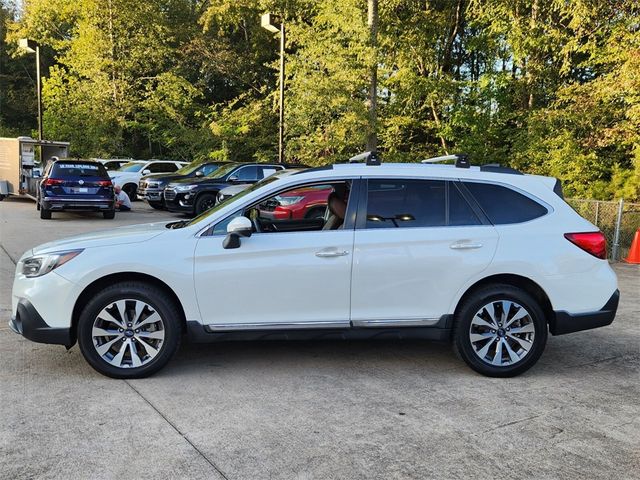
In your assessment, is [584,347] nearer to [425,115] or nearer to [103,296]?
[103,296]

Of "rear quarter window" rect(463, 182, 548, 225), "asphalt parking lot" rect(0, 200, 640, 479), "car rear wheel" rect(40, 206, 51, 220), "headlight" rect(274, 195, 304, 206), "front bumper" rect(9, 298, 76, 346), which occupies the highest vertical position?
"rear quarter window" rect(463, 182, 548, 225)

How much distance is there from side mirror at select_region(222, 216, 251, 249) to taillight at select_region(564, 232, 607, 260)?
8.58ft

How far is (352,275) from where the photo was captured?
4.62m

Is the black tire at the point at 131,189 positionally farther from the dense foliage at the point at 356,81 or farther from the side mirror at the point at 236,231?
the side mirror at the point at 236,231

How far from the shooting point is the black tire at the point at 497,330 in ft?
15.5

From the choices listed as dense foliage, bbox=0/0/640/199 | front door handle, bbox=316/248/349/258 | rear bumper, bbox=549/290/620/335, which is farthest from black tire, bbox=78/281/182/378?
dense foliage, bbox=0/0/640/199

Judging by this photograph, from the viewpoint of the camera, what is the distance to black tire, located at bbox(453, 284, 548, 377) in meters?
4.73

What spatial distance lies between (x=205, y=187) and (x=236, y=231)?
476 inches

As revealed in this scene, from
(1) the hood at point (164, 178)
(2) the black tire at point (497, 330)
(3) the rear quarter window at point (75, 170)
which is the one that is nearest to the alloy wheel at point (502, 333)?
(2) the black tire at point (497, 330)

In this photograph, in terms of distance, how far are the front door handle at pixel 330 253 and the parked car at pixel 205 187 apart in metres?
11.5

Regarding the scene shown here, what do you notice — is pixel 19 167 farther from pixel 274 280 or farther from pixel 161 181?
pixel 274 280

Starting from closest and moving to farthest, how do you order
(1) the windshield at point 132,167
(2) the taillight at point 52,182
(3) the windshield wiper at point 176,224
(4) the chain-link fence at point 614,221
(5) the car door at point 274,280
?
(5) the car door at point 274,280
(3) the windshield wiper at point 176,224
(4) the chain-link fence at point 614,221
(2) the taillight at point 52,182
(1) the windshield at point 132,167

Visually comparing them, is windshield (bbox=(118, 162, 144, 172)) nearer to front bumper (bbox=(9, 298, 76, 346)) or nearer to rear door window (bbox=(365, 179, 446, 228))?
front bumper (bbox=(9, 298, 76, 346))

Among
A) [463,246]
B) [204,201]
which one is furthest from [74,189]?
[463,246]
